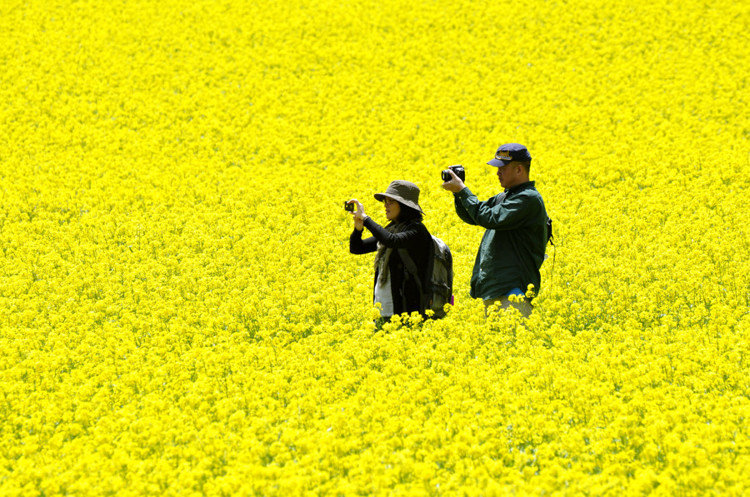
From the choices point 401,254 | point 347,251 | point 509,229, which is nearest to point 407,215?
point 401,254

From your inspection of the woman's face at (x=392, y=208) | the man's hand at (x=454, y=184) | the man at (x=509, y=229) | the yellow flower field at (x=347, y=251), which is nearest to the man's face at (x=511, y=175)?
the man at (x=509, y=229)

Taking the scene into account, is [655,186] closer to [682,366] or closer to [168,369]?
[682,366]

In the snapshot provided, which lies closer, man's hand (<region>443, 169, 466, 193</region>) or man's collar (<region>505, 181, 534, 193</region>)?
man's hand (<region>443, 169, 466, 193</region>)

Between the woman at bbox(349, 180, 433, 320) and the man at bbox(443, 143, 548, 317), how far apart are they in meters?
0.44

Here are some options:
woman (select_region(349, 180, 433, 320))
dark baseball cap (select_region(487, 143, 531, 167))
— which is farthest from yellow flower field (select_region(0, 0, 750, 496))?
dark baseball cap (select_region(487, 143, 531, 167))

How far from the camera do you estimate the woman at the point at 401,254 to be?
693 cm

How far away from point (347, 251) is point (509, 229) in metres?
5.74

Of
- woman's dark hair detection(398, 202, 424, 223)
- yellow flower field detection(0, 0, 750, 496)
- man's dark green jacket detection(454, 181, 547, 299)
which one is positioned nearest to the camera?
yellow flower field detection(0, 0, 750, 496)

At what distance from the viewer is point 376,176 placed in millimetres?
17219

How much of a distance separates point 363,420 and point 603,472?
1926 mm

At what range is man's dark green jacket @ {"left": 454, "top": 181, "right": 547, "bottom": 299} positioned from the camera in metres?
6.89

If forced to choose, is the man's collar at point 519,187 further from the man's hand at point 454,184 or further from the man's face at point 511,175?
the man's hand at point 454,184

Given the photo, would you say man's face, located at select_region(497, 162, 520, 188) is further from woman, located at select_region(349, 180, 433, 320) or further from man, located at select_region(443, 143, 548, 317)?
woman, located at select_region(349, 180, 433, 320)

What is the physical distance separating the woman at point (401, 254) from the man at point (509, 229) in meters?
0.44
